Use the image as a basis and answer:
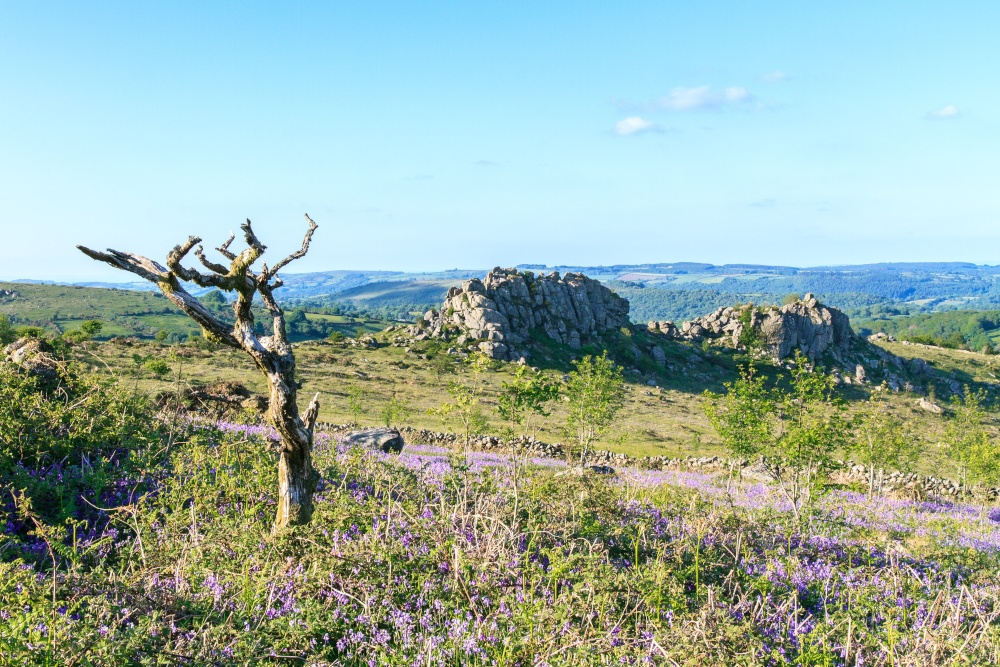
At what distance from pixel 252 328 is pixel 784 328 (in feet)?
384

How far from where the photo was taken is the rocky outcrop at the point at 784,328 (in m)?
110

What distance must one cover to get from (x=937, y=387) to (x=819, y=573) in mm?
122403

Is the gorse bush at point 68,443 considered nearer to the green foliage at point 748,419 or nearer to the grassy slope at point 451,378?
the green foliage at point 748,419

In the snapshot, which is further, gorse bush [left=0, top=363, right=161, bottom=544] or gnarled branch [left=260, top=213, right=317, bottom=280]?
gorse bush [left=0, top=363, right=161, bottom=544]

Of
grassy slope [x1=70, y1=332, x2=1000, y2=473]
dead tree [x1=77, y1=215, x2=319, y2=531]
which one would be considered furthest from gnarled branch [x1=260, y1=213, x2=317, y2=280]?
grassy slope [x1=70, y1=332, x2=1000, y2=473]

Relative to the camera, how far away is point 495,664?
16.2ft

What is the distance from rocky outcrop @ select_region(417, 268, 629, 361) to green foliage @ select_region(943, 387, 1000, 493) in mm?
56051

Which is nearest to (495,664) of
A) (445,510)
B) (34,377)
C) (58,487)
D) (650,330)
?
(445,510)

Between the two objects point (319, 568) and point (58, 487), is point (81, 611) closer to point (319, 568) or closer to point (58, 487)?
point (319, 568)

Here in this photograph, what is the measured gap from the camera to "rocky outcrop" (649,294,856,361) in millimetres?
Result: 110500

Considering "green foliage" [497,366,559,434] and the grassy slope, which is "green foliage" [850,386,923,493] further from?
"green foliage" [497,366,559,434]

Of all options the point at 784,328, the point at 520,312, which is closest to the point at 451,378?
the point at 520,312

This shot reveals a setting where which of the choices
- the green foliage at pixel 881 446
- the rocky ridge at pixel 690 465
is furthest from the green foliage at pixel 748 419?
the rocky ridge at pixel 690 465

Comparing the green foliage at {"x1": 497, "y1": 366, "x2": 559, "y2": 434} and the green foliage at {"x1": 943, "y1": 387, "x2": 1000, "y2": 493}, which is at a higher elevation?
the green foliage at {"x1": 497, "y1": 366, "x2": 559, "y2": 434}
